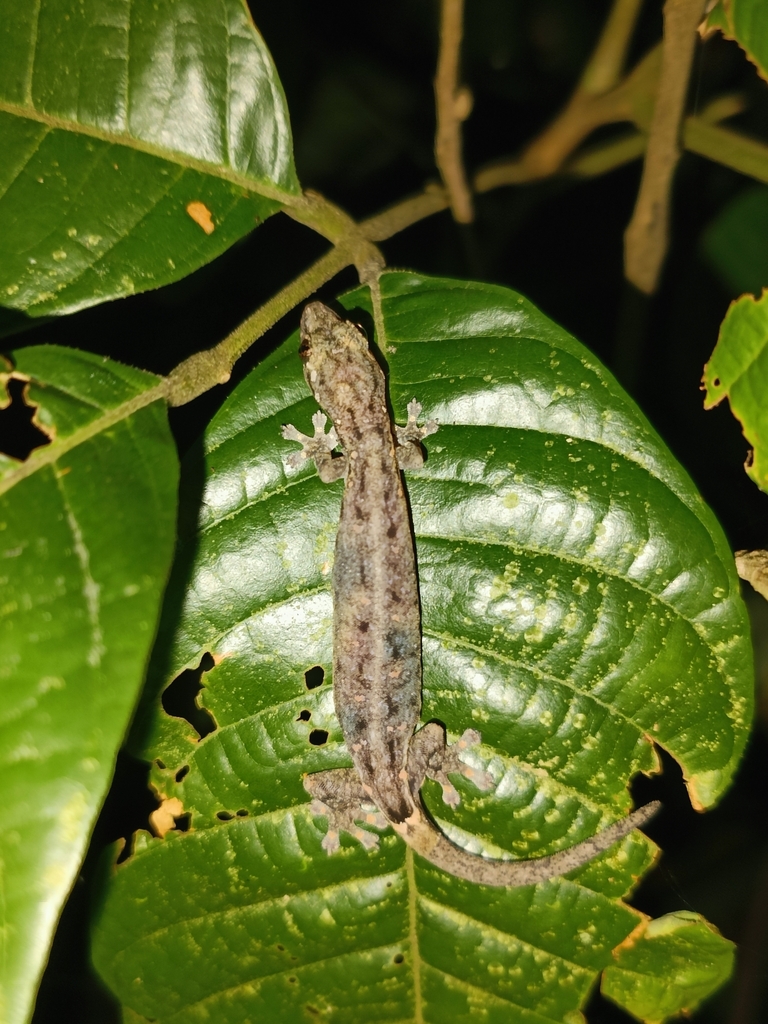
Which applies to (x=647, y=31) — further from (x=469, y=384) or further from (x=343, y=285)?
(x=469, y=384)

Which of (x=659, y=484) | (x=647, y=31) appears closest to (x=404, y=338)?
(x=659, y=484)

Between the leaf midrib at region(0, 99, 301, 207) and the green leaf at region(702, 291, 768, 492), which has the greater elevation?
the leaf midrib at region(0, 99, 301, 207)

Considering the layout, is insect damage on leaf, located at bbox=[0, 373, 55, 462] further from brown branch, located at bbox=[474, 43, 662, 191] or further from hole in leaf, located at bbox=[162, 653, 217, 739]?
brown branch, located at bbox=[474, 43, 662, 191]

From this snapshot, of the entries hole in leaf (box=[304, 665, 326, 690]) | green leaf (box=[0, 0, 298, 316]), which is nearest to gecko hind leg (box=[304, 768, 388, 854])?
hole in leaf (box=[304, 665, 326, 690])

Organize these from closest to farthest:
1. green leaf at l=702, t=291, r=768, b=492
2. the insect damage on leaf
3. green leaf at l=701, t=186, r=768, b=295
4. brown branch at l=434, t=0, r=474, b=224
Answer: green leaf at l=702, t=291, r=768, b=492 → the insect damage on leaf → brown branch at l=434, t=0, r=474, b=224 → green leaf at l=701, t=186, r=768, b=295

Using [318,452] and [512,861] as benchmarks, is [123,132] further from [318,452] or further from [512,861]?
[512,861]

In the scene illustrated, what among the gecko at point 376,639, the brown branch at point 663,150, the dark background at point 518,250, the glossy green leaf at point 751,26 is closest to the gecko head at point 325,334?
the gecko at point 376,639

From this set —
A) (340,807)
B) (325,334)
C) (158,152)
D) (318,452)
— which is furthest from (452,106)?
(340,807)
